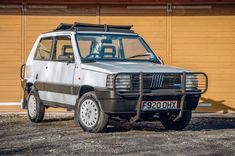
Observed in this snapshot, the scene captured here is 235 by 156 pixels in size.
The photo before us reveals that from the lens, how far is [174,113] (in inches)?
352

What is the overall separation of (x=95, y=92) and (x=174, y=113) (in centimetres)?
137

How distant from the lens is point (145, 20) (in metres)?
13.6

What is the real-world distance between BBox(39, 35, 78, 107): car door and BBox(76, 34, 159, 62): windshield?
0.86ft

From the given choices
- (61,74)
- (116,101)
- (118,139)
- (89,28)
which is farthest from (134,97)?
(89,28)

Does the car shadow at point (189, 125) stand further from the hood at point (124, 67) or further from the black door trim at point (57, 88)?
the hood at point (124, 67)

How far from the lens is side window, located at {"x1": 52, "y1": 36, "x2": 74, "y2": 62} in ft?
31.2

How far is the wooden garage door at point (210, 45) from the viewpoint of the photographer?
44.3ft

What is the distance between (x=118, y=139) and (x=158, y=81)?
1184 mm

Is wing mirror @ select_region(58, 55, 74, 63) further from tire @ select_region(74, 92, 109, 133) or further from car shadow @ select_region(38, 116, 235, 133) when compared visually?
car shadow @ select_region(38, 116, 235, 133)

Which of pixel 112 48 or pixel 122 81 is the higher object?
pixel 112 48

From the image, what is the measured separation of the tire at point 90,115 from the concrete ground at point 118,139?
0.15 m

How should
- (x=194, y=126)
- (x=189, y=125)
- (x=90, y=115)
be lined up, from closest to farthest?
1. (x=90, y=115)
2. (x=194, y=126)
3. (x=189, y=125)

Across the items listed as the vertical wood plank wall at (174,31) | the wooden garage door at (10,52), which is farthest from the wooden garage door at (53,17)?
the wooden garage door at (10,52)

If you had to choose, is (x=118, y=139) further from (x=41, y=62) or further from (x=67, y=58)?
(x=41, y=62)
